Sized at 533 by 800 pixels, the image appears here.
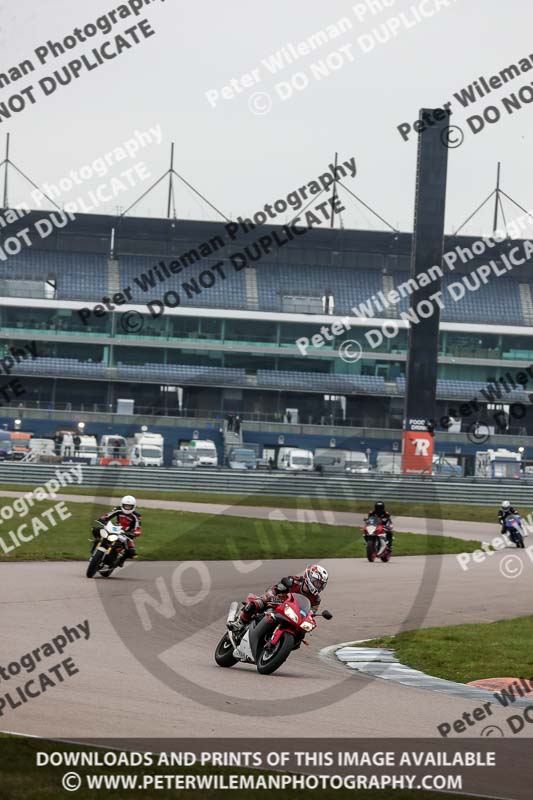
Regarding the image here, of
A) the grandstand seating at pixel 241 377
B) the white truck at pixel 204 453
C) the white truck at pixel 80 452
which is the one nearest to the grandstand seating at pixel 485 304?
the grandstand seating at pixel 241 377

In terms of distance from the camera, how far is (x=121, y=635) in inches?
648

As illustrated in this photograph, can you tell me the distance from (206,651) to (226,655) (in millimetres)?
1359

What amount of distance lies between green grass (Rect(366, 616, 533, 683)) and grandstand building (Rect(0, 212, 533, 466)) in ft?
210

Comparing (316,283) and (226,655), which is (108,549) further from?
(316,283)

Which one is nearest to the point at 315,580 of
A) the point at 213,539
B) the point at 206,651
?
the point at 206,651

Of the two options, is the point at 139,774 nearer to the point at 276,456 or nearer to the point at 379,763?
the point at 379,763

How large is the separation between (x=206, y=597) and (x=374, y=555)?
1037 cm

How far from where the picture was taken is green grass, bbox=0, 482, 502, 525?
5112 centimetres

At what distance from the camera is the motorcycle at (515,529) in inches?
1505

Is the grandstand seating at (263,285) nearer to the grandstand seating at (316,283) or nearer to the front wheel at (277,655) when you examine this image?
the grandstand seating at (316,283)

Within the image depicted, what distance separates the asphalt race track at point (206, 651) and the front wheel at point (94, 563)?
17cm

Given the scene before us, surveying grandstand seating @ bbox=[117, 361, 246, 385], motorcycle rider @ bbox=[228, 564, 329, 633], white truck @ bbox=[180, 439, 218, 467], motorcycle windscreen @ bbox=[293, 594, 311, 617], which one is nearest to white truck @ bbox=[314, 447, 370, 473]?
white truck @ bbox=[180, 439, 218, 467]

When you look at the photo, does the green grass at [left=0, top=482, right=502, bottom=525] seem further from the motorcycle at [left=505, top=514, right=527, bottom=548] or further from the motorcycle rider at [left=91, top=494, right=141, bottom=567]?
the motorcycle rider at [left=91, top=494, right=141, bottom=567]

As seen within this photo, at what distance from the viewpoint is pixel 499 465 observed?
238ft
